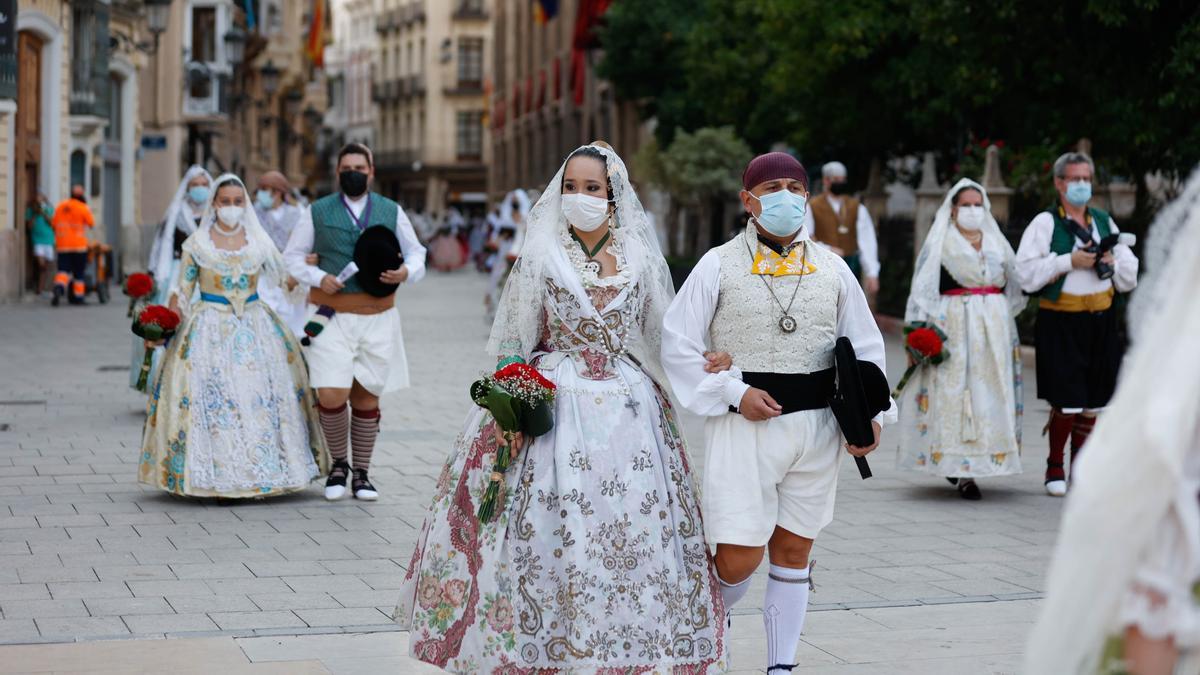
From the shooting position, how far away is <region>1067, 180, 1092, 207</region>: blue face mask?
9672mm

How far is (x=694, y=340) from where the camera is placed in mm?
5645

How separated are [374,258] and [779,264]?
3.96 metres

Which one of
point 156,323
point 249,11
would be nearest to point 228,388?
point 156,323

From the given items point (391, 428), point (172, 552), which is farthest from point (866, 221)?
point (172, 552)

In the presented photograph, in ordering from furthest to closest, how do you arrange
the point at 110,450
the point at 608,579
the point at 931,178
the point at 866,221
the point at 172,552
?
the point at 931,178
the point at 866,221
the point at 110,450
the point at 172,552
the point at 608,579

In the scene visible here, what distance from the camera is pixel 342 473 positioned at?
9.77 metres

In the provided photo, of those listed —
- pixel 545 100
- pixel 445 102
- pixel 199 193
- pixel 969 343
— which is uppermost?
pixel 445 102

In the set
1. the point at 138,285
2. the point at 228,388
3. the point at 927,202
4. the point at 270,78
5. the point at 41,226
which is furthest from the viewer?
the point at 270,78

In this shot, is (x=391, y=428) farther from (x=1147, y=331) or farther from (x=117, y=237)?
(x=117, y=237)

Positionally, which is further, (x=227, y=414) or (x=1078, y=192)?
(x=1078, y=192)

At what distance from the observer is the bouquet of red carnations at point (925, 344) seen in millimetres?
9805

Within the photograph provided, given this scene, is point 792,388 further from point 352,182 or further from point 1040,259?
point 1040,259

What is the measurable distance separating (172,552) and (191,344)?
1702 millimetres

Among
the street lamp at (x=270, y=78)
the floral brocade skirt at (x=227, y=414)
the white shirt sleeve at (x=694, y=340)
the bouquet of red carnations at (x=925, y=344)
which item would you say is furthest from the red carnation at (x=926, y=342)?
the street lamp at (x=270, y=78)
